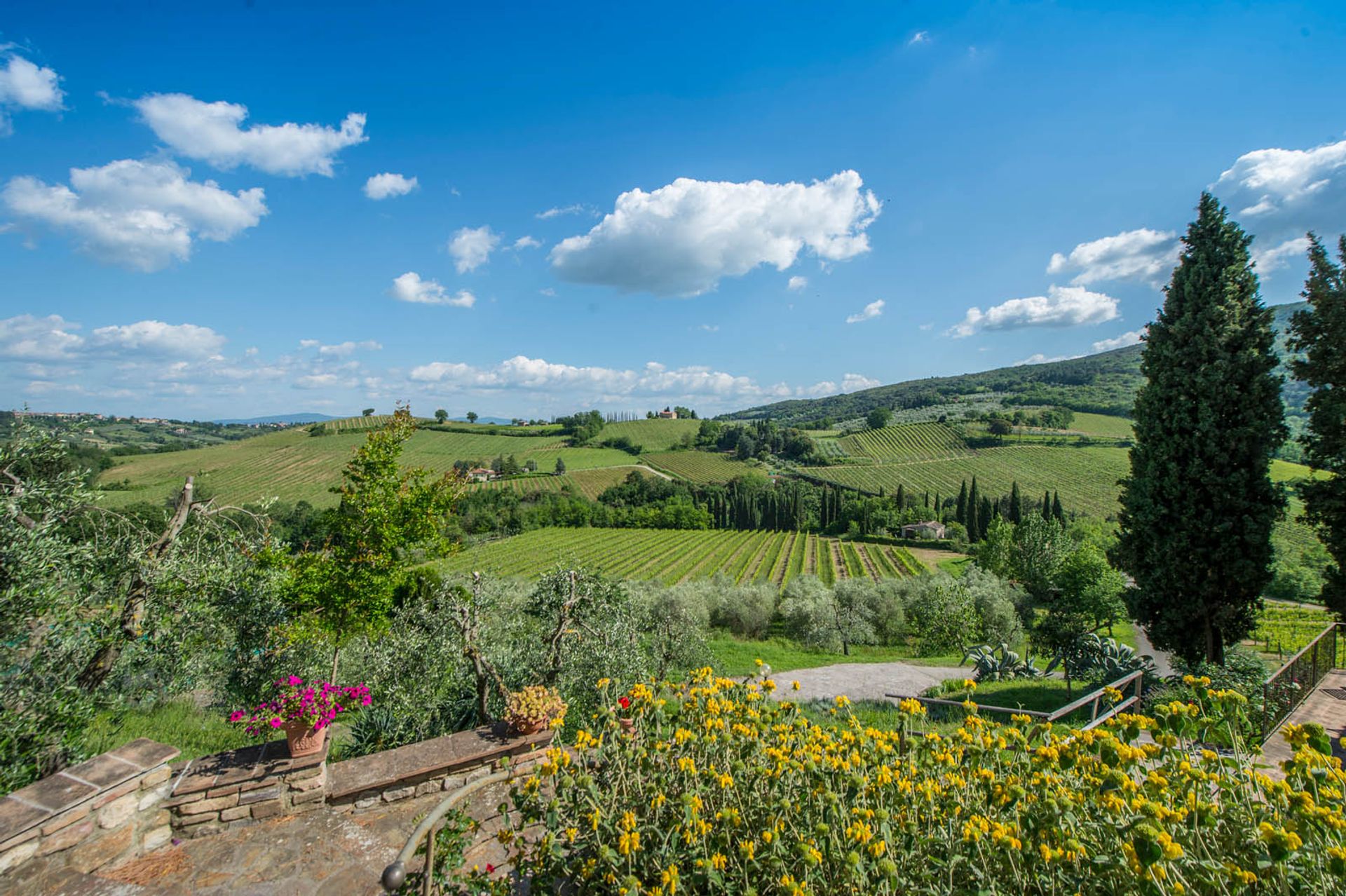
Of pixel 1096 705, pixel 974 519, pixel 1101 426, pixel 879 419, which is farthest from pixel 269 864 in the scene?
pixel 879 419

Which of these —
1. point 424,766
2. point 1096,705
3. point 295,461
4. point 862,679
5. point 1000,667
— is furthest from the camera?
point 295,461

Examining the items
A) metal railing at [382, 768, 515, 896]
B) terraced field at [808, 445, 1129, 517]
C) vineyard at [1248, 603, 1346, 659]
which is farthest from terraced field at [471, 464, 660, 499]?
metal railing at [382, 768, 515, 896]

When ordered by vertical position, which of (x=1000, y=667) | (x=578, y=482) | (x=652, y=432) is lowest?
(x=578, y=482)

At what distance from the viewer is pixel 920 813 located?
9.16 feet

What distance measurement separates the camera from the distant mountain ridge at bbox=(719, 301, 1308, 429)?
11881 cm

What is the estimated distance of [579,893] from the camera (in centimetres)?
274

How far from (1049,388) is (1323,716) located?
162 meters

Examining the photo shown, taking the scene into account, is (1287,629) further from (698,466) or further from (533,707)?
(698,466)


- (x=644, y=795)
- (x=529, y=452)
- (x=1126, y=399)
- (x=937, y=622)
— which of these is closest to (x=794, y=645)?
(x=937, y=622)

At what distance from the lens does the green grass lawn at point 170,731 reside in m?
6.70

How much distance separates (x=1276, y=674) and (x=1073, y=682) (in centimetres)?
1085

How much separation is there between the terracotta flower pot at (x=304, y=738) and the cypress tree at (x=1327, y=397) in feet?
51.5

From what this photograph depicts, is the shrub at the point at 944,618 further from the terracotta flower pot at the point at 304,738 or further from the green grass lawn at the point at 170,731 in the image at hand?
the terracotta flower pot at the point at 304,738

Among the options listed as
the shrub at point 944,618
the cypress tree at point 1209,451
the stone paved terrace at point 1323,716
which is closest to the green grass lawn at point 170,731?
Result: the stone paved terrace at point 1323,716
